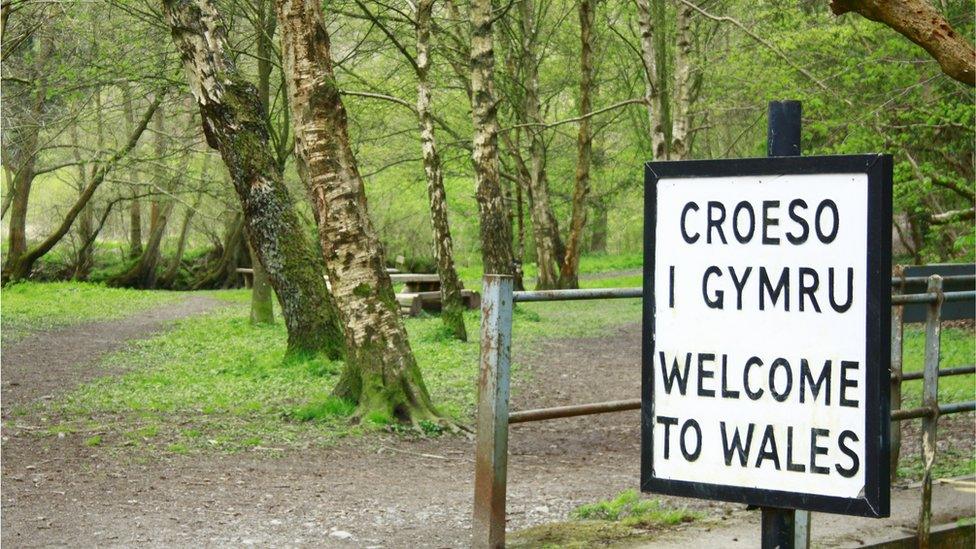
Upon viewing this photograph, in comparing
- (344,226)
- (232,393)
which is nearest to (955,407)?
(344,226)

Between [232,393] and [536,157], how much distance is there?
18533 mm

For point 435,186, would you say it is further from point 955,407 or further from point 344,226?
point 955,407

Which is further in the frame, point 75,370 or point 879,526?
point 75,370

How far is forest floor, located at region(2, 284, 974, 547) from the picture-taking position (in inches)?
224

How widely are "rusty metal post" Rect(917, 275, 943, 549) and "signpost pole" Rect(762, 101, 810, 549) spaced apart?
9.38 ft

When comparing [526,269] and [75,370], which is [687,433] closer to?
[75,370]

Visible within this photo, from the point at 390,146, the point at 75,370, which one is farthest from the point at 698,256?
the point at 390,146

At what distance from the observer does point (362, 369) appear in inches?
374

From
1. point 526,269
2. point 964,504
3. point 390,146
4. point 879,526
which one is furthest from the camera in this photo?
point 526,269

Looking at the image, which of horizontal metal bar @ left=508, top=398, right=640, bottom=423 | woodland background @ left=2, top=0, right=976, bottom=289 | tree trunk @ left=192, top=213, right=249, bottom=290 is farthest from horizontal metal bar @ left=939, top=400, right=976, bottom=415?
tree trunk @ left=192, top=213, right=249, bottom=290

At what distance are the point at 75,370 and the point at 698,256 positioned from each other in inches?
507

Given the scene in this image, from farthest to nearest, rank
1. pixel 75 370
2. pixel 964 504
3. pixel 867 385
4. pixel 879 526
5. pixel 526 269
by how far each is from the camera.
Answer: pixel 526 269 < pixel 75 370 < pixel 964 504 < pixel 879 526 < pixel 867 385

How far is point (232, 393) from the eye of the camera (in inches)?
458

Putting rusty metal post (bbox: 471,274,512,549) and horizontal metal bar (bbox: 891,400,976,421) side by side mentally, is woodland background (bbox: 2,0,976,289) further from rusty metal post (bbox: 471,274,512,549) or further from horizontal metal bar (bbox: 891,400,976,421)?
rusty metal post (bbox: 471,274,512,549)
